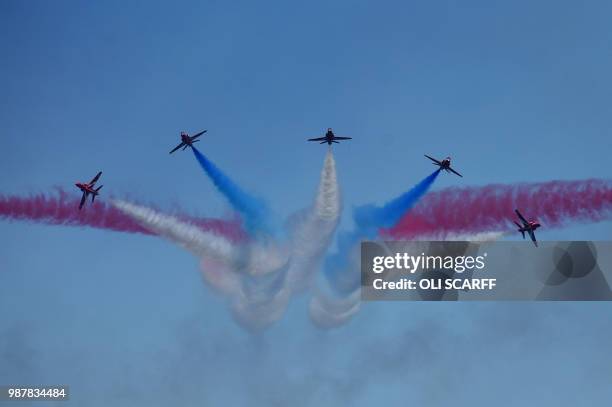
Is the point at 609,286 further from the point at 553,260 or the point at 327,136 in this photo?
the point at 327,136

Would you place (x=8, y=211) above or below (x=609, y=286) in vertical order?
above

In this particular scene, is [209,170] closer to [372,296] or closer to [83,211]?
[83,211]

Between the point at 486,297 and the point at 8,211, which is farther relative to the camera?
the point at 8,211

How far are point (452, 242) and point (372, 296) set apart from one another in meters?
A: 11.5

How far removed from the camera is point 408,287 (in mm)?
121438

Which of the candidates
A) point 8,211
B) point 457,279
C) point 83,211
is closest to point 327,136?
point 457,279

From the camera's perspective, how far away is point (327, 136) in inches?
4973

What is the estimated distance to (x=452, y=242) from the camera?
122875 mm

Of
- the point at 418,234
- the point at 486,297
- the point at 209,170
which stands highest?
the point at 209,170

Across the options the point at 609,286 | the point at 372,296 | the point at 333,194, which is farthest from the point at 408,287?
the point at 609,286

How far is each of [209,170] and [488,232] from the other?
3495cm

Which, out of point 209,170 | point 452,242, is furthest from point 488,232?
point 209,170

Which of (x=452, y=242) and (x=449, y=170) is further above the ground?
(x=449, y=170)

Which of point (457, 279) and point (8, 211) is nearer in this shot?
point (457, 279)
